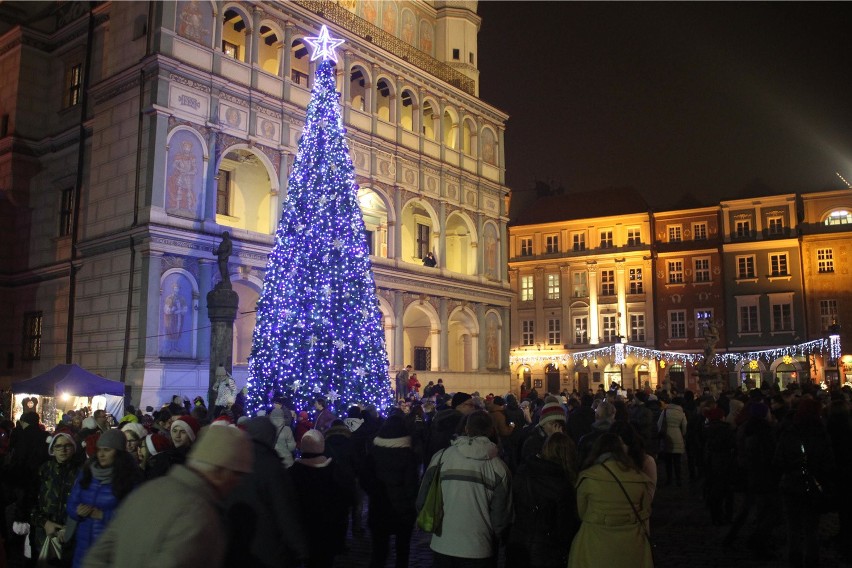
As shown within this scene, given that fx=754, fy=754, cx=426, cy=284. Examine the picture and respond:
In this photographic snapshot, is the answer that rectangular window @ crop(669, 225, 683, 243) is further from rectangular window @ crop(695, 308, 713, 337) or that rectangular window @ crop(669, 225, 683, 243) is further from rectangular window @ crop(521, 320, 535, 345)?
rectangular window @ crop(521, 320, 535, 345)

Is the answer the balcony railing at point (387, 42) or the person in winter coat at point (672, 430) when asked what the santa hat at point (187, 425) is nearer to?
the person in winter coat at point (672, 430)

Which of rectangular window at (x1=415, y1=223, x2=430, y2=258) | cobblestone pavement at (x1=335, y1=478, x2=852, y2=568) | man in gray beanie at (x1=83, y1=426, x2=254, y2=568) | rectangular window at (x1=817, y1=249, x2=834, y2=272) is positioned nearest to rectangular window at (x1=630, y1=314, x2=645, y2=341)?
rectangular window at (x1=817, y1=249, x2=834, y2=272)

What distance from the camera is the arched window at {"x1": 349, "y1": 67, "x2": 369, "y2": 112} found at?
1277 inches

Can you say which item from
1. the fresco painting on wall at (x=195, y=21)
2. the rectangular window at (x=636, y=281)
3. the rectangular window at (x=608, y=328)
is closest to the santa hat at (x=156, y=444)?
the fresco painting on wall at (x=195, y=21)

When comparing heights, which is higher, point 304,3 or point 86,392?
point 304,3

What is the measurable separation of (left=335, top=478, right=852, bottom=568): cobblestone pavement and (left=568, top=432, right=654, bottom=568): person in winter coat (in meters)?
3.96

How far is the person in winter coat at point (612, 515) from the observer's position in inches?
194

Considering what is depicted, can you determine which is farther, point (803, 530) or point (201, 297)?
point (201, 297)

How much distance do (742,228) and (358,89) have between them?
28.2 metres

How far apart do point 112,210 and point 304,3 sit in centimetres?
1144

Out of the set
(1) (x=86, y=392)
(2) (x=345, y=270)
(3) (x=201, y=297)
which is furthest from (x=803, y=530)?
(3) (x=201, y=297)

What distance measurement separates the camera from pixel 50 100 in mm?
31188

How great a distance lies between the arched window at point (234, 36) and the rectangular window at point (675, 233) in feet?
110

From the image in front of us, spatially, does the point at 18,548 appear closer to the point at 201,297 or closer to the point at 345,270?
the point at 345,270
